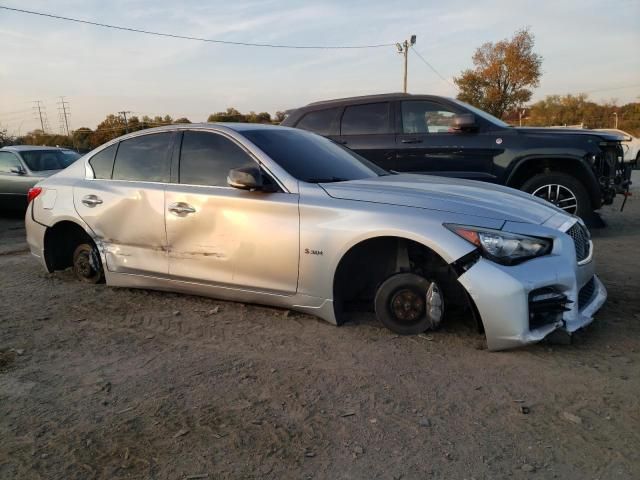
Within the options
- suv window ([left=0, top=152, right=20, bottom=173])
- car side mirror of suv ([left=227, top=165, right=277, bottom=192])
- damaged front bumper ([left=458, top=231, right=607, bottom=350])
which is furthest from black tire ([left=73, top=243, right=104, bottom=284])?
suv window ([left=0, top=152, right=20, bottom=173])

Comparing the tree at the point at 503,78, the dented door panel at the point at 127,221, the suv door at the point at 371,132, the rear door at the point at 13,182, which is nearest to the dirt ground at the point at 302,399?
the dented door panel at the point at 127,221

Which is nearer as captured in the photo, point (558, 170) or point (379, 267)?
point (379, 267)

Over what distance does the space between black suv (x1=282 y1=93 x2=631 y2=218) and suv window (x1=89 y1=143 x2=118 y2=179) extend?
12.1 feet

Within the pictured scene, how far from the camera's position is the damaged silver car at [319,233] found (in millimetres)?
3227

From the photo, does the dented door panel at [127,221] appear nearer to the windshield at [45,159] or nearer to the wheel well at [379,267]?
the wheel well at [379,267]

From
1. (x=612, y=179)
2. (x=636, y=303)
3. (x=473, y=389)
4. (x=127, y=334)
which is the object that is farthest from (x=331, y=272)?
(x=612, y=179)

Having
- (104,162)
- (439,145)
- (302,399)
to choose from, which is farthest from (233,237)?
(439,145)

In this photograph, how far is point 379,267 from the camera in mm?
3898

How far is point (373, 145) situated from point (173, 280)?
408cm

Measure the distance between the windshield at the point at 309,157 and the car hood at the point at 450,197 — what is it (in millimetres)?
221

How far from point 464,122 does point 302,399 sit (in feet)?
16.6

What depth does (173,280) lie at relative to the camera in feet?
14.4

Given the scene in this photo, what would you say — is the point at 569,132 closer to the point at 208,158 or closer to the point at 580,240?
the point at 580,240

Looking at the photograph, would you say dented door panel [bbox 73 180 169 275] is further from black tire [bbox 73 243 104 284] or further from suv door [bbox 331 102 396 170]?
suv door [bbox 331 102 396 170]
